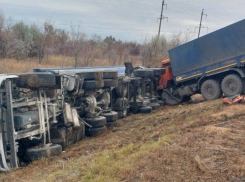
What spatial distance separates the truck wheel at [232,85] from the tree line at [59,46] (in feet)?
53.2

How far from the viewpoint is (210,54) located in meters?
12.2

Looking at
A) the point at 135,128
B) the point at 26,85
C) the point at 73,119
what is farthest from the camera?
the point at 135,128

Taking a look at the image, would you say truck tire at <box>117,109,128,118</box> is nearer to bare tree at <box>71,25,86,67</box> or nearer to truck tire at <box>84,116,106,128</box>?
truck tire at <box>84,116,106,128</box>

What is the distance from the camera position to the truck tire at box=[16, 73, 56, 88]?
18.9 ft

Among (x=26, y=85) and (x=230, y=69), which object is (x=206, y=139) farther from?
(x=230, y=69)

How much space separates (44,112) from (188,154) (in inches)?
116

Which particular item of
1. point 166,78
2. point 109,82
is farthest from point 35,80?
point 166,78

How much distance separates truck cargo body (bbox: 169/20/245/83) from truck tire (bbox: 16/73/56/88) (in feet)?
24.6

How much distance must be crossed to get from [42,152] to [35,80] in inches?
48.1

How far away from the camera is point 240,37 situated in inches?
449

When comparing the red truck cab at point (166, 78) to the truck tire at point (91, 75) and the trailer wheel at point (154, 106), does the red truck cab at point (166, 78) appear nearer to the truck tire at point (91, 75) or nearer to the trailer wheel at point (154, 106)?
the trailer wheel at point (154, 106)

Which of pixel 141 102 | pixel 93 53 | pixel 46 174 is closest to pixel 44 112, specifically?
pixel 46 174

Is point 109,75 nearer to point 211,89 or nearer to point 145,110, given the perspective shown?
point 145,110

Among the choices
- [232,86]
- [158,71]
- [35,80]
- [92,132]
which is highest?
[158,71]
